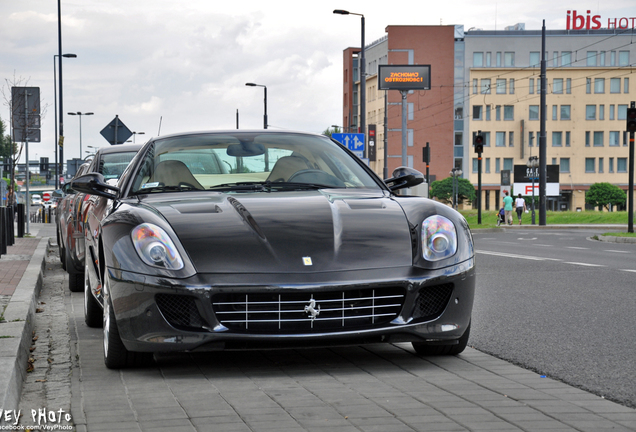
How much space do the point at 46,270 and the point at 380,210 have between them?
9.29 metres

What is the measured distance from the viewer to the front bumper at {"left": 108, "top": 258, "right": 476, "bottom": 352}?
182 inches

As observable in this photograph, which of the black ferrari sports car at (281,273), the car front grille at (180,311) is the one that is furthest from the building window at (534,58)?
the car front grille at (180,311)

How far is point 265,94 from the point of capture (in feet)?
176

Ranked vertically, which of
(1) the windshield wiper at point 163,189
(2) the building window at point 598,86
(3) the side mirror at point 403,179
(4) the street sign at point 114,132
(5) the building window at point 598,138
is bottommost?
(1) the windshield wiper at point 163,189

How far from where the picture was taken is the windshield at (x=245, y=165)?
19.5 ft

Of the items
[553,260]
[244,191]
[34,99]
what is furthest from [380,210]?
[34,99]

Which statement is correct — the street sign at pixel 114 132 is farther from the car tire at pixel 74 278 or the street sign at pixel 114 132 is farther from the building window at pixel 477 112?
the building window at pixel 477 112

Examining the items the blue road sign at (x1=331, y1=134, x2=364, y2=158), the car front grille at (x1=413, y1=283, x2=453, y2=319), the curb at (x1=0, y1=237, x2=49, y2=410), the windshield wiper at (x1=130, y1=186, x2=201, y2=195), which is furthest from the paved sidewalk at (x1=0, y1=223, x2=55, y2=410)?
the blue road sign at (x1=331, y1=134, x2=364, y2=158)

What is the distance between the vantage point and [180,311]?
4.70m

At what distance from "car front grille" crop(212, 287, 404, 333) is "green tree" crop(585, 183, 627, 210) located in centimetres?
7713

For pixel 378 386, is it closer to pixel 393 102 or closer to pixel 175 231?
pixel 175 231

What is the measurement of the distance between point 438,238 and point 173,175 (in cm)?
191

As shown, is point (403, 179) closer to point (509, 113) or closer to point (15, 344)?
point (15, 344)

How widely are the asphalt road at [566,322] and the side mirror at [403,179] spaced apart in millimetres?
1171
